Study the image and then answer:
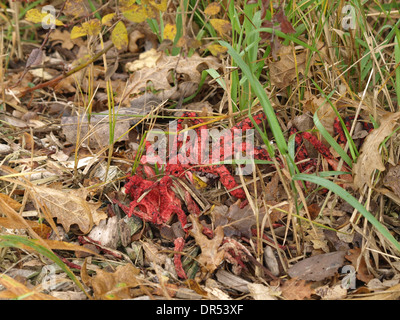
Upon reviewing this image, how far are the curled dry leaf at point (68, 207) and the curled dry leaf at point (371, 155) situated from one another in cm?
103

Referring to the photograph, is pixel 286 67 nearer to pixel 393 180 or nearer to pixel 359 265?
pixel 393 180

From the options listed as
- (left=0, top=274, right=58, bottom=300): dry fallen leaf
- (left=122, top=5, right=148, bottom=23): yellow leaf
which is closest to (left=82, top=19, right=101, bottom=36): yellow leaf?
(left=122, top=5, right=148, bottom=23): yellow leaf

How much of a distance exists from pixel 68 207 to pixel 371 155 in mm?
1230

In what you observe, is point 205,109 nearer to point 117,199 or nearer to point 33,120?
point 117,199

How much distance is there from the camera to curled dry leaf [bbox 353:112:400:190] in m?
→ 1.67

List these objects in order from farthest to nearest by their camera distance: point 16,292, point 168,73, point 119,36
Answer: point 168,73 → point 119,36 → point 16,292

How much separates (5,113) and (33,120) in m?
0.15

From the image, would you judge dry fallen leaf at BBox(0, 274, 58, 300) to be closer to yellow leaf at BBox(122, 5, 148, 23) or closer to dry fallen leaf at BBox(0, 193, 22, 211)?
dry fallen leaf at BBox(0, 193, 22, 211)

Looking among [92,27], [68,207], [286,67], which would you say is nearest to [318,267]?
[286,67]

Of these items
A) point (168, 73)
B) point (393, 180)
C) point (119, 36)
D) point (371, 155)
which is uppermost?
point (119, 36)

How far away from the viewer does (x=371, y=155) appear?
5.53 ft
